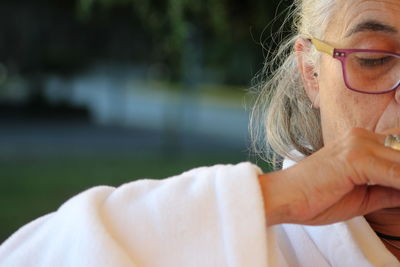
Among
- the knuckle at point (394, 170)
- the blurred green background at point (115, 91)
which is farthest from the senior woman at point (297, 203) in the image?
the blurred green background at point (115, 91)

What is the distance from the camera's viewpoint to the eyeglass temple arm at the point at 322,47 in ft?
3.82

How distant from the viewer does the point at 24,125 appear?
38.1ft

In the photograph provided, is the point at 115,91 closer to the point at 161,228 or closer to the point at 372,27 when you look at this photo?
the point at 372,27

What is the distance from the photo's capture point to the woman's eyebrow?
109 centimetres

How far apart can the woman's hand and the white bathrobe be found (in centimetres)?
4

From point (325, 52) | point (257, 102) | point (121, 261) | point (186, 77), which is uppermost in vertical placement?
point (325, 52)

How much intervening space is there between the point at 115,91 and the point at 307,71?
43.5 feet

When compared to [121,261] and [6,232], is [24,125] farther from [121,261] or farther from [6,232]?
[121,261]

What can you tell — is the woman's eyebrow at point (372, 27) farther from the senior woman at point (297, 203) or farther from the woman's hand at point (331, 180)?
the woman's hand at point (331, 180)

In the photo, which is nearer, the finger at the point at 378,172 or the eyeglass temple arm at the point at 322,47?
the finger at the point at 378,172

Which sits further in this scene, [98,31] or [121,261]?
[98,31]

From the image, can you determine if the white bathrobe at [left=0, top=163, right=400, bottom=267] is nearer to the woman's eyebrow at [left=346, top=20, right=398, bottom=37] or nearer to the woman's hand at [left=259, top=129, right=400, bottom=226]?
the woman's hand at [left=259, top=129, right=400, bottom=226]

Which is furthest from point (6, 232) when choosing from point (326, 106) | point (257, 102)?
point (326, 106)

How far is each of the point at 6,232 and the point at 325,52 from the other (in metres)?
3.97
